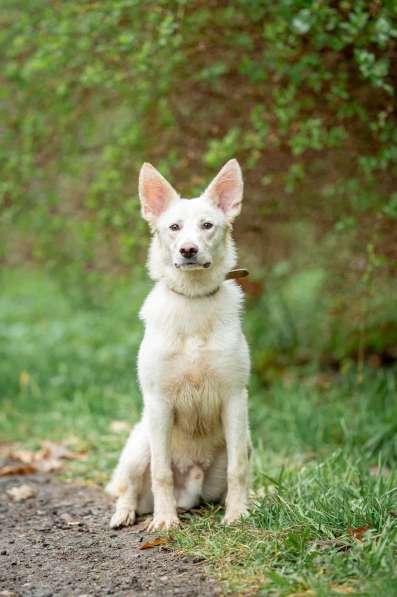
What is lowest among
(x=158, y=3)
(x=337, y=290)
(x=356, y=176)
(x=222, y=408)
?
(x=222, y=408)

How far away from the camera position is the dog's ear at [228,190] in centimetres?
389

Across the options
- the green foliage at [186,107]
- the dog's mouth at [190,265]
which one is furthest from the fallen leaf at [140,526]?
the green foliage at [186,107]

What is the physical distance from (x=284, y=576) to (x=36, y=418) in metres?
3.87

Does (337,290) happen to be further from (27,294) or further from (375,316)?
(27,294)

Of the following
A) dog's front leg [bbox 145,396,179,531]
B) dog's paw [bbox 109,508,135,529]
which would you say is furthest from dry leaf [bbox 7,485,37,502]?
dog's front leg [bbox 145,396,179,531]

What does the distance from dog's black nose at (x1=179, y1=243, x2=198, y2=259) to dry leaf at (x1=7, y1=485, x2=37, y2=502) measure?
1.99 metres

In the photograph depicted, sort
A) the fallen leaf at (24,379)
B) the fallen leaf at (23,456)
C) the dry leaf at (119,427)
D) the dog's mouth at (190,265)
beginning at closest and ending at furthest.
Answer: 1. the dog's mouth at (190,265)
2. the fallen leaf at (23,456)
3. the dry leaf at (119,427)
4. the fallen leaf at (24,379)

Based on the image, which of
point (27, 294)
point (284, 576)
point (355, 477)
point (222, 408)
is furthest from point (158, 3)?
point (27, 294)

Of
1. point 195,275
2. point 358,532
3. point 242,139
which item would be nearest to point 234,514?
point 358,532

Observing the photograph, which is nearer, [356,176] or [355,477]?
[355,477]

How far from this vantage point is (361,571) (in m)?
2.89

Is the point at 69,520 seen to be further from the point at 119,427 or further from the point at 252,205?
the point at 252,205

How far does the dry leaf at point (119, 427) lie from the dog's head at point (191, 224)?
2.16 m

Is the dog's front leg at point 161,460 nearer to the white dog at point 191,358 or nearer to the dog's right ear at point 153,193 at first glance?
the white dog at point 191,358
